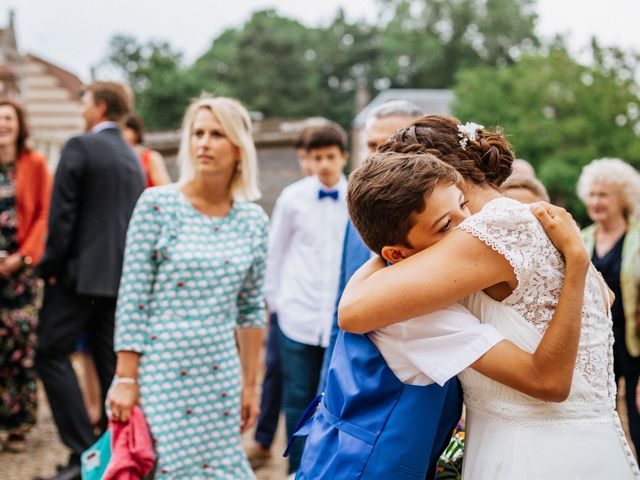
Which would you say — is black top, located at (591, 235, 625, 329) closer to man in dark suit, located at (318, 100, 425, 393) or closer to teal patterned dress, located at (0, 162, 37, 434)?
man in dark suit, located at (318, 100, 425, 393)

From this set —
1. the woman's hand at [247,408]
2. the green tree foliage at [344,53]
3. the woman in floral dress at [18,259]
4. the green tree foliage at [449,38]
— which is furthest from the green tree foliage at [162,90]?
the woman's hand at [247,408]

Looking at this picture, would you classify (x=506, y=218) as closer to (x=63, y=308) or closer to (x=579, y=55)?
(x=63, y=308)

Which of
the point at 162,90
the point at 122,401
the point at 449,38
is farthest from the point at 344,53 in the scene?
the point at 122,401

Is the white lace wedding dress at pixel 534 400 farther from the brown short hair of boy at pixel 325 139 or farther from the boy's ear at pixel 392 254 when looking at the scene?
the brown short hair of boy at pixel 325 139

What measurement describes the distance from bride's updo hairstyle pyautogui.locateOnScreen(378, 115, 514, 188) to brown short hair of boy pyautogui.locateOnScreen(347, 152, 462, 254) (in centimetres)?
18

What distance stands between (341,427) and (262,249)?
5.44 feet

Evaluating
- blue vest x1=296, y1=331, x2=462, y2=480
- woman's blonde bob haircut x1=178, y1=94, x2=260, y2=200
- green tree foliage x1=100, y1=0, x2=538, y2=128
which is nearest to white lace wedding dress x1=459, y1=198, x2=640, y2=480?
blue vest x1=296, y1=331, x2=462, y2=480

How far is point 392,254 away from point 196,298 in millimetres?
1464

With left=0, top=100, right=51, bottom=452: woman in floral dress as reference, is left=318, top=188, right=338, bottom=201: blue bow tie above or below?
above

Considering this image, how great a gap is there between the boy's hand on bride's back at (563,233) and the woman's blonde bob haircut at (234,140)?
187 centimetres

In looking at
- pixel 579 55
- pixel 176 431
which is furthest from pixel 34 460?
pixel 579 55

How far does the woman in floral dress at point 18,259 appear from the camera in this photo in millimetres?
5168

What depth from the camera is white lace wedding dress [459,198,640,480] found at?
5.88 feet

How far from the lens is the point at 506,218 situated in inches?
70.8
